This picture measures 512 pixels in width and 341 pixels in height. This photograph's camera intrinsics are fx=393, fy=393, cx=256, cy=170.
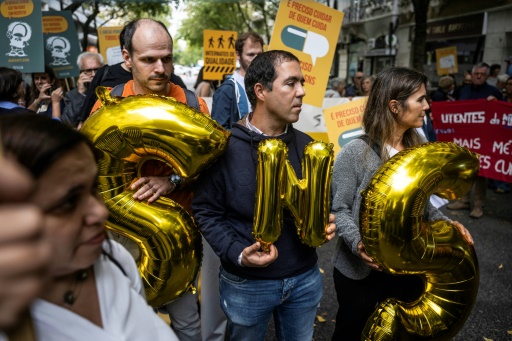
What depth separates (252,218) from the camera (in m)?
1.71

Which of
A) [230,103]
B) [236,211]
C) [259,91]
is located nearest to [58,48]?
[230,103]

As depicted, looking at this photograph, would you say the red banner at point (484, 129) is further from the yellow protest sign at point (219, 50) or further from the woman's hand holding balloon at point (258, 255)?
the woman's hand holding balloon at point (258, 255)

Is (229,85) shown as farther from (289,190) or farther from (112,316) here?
(112,316)

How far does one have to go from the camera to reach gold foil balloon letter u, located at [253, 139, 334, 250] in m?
1.45

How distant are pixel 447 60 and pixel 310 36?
690cm

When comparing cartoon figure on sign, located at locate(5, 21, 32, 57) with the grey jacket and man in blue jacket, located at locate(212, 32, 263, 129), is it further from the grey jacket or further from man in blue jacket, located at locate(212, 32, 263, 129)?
the grey jacket

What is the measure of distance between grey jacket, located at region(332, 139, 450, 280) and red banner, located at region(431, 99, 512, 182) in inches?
143

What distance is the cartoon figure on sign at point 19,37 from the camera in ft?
15.4

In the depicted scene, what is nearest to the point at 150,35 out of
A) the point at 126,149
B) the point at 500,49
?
the point at 126,149

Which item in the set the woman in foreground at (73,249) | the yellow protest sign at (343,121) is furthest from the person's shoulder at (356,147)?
the yellow protest sign at (343,121)

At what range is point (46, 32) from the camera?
6.47 m

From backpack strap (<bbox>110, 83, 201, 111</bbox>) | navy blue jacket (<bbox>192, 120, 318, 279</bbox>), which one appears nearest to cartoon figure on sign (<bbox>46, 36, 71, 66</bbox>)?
backpack strap (<bbox>110, 83, 201, 111</bbox>)

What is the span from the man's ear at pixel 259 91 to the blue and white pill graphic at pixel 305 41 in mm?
1842

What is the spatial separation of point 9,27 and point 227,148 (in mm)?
4434
